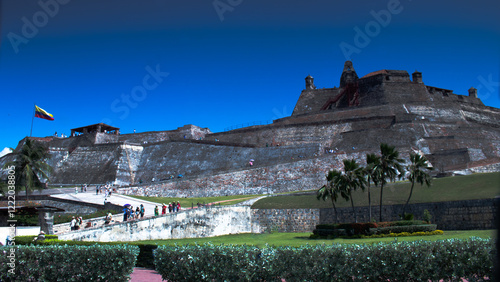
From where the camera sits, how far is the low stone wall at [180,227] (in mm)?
23906

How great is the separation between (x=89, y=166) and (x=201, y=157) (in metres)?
14.9

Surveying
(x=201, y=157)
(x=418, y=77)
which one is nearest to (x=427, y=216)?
(x=201, y=157)

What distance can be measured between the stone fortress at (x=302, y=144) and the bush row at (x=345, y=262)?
27.0 metres

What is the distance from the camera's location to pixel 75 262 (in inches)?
497

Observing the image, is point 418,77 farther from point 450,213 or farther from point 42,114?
point 42,114

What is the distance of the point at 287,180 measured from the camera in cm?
3888

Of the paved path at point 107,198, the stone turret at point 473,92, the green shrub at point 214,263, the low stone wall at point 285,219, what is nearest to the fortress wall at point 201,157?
the paved path at point 107,198

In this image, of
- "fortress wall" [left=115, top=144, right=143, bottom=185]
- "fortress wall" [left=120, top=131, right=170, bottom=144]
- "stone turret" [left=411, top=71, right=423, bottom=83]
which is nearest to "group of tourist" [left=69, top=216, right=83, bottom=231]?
"fortress wall" [left=115, top=144, right=143, bottom=185]

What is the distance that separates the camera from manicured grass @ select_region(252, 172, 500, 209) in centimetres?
2488

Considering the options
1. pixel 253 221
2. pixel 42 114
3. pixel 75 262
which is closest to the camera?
pixel 75 262

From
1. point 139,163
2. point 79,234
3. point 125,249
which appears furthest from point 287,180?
point 125,249

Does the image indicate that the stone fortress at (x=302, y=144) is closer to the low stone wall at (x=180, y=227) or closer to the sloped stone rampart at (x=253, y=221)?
the sloped stone rampart at (x=253, y=221)

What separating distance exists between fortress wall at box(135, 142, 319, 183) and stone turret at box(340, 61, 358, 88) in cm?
2499

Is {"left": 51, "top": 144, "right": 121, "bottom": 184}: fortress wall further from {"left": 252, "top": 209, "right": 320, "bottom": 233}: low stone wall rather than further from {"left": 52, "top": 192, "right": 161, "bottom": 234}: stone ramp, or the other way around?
{"left": 252, "top": 209, "right": 320, "bottom": 233}: low stone wall
